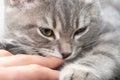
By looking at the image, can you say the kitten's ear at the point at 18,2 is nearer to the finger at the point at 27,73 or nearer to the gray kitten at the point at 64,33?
the gray kitten at the point at 64,33

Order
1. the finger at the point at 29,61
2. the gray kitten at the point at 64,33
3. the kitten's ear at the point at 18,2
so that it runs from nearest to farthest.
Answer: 1. the finger at the point at 29,61
2. the gray kitten at the point at 64,33
3. the kitten's ear at the point at 18,2

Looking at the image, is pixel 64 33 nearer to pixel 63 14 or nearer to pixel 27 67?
pixel 63 14

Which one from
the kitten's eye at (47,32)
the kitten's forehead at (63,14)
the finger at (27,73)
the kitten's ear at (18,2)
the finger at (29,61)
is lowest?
the finger at (27,73)

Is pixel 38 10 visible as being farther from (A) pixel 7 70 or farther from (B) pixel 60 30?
(A) pixel 7 70

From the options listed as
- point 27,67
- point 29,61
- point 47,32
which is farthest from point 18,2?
point 27,67

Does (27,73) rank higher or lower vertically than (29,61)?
lower

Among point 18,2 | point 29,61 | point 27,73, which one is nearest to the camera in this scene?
point 27,73

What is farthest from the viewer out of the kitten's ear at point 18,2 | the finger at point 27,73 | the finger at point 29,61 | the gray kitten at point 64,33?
the kitten's ear at point 18,2

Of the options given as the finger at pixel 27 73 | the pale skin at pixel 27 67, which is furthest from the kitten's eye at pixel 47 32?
the finger at pixel 27 73
